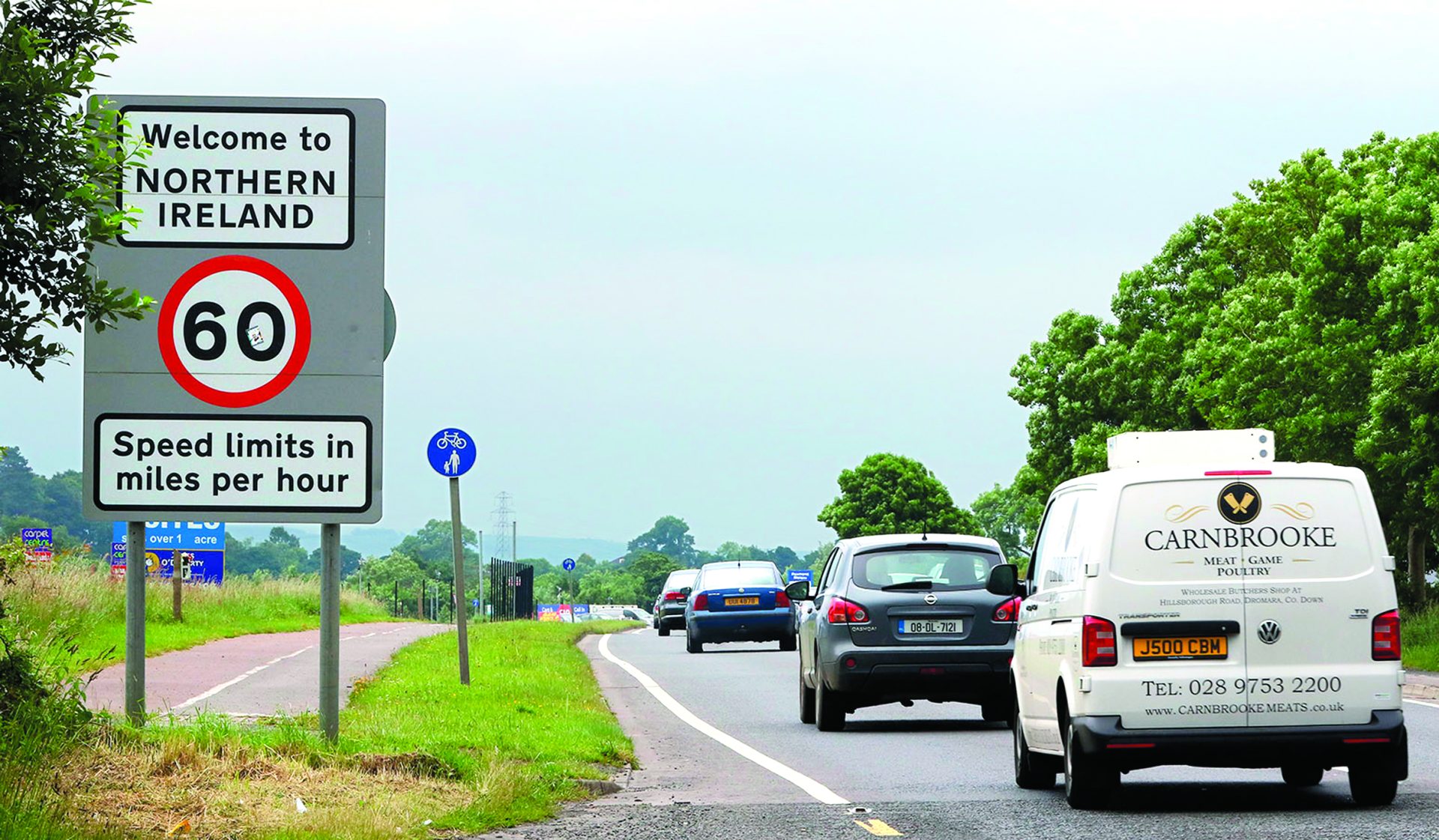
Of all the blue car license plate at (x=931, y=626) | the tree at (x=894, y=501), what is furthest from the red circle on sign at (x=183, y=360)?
the tree at (x=894, y=501)

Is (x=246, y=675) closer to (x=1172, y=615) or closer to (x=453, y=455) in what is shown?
(x=453, y=455)

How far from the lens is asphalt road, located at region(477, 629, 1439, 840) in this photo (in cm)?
1052

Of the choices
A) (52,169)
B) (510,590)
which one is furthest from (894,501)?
(52,169)

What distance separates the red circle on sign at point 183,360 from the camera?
39.2 feet

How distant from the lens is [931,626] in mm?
18062

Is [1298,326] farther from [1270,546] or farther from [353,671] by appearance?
[1270,546]

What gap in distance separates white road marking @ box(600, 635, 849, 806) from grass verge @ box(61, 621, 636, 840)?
0.97m

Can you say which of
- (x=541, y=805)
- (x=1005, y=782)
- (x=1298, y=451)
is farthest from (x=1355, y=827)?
(x=1298, y=451)

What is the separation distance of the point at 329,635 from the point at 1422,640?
24655 mm

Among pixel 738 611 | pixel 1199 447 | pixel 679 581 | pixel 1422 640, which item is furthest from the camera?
pixel 679 581

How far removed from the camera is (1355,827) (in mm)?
10352

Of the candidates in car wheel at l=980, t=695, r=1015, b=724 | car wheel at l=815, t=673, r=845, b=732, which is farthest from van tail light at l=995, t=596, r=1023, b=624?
car wheel at l=815, t=673, r=845, b=732

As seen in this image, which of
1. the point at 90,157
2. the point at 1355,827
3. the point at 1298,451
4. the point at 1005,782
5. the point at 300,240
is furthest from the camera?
the point at 1298,451

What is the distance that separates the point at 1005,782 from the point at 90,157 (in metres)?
7.38
